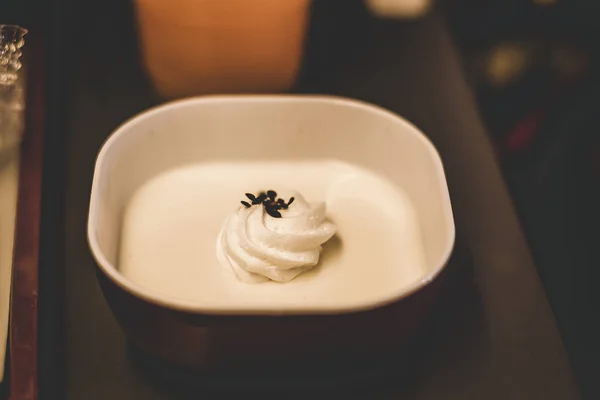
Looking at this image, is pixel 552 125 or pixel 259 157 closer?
pixel 259 157

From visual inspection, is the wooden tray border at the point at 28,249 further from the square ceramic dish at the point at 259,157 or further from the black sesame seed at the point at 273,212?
the black sesame seed at the point at 273,212

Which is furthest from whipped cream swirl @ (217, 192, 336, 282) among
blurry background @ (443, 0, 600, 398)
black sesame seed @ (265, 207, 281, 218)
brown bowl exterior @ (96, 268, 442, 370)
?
blurry background @ (443, 0, 600, 398)

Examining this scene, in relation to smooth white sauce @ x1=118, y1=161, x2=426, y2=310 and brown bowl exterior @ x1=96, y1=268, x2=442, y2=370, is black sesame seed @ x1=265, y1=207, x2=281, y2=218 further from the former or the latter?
brown bowl exterior @ x1=96, y1=268, x2=442, y2=370

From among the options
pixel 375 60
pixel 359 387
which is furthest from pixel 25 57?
pixel 359 387

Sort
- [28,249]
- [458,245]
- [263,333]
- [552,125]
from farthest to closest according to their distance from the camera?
[552,125] < [458,245] < [28,249] < [263,333]

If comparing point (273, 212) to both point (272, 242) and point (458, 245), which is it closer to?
point (272, 242)

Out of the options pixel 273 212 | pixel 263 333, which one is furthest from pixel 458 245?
pixel 263 333

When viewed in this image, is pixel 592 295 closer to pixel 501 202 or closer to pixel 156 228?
pixel 501 202

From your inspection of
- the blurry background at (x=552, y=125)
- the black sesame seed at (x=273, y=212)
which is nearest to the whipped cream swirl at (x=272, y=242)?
the black sesame seed at (x=273, y=212)
